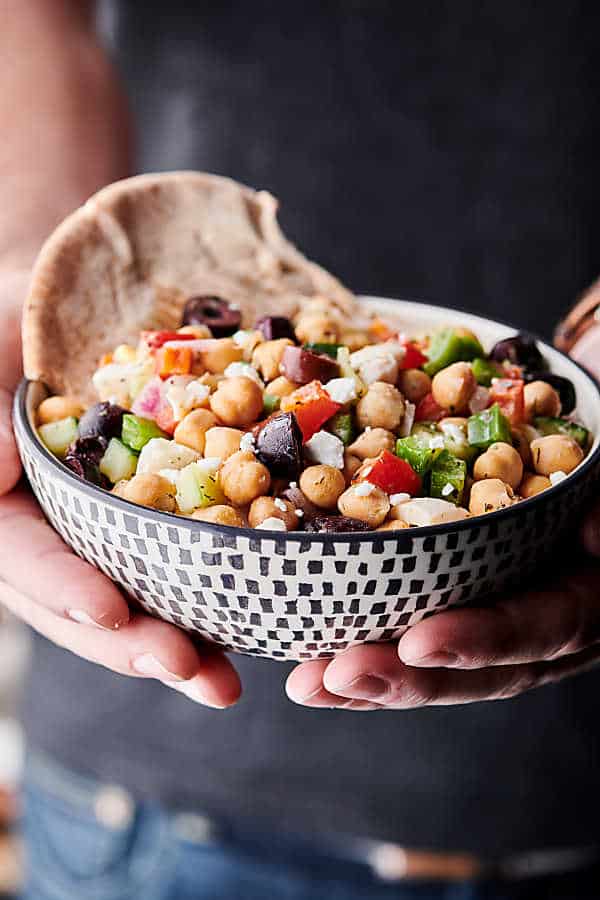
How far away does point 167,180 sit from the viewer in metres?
1.63

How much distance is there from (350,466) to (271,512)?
141 millimetres

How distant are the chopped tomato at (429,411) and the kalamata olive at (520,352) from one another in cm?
16

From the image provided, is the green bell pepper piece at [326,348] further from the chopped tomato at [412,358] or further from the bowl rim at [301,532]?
the bowl rim at [301,532]

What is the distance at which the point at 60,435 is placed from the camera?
122cm

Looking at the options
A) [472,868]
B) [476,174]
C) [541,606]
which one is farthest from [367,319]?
[472,868]

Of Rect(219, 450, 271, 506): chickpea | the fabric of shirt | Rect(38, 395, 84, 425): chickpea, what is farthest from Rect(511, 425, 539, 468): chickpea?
the fabric of shirt

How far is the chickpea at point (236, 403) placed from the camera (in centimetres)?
123

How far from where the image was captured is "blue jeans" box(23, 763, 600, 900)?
7.28 ft

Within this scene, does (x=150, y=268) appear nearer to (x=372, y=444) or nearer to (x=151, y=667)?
(x=372, y=444)

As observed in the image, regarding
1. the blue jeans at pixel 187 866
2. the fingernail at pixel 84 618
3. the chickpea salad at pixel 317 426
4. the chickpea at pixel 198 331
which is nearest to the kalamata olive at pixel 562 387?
the chickpea salad at pixel 317 426

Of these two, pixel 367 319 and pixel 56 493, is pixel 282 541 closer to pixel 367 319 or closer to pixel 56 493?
pixel 56 493

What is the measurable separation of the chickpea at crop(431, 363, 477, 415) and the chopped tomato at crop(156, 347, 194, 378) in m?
0.31

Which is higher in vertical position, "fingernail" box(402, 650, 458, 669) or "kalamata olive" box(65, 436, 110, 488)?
"kalamata olive" box(65, 436, 110, 488)

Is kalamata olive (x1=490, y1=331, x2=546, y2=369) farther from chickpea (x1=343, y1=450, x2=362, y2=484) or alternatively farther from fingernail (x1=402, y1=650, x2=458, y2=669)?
fingernail (x1=402, y1=650, x2=458, y2=669)
